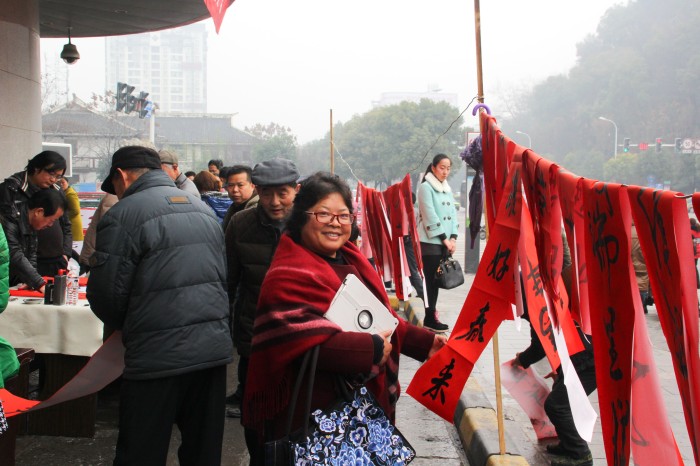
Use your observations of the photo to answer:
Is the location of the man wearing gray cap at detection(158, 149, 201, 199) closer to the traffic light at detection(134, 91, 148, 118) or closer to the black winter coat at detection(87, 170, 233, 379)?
the black winter coat at detection(87, 170, 233, 379)

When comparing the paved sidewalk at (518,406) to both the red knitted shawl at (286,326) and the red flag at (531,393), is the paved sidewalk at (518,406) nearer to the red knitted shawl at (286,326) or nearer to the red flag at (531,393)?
the red flag at (531,393)

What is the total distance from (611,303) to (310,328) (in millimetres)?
981

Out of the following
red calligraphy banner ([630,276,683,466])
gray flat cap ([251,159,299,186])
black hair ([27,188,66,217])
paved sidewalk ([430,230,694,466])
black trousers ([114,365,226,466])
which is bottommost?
paved sidewalk ([430,230,694,466])

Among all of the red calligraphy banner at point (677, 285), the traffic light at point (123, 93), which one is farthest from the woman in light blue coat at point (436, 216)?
the traffic light at point (123, 93)

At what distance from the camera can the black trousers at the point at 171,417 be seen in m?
2.96

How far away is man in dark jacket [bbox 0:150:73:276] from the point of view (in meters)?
5.19

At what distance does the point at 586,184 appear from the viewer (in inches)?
80.6

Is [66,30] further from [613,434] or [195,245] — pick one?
[613,434]

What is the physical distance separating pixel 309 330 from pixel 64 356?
9.17 feet

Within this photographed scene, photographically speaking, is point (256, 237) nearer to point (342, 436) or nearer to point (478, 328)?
point (478, 328)

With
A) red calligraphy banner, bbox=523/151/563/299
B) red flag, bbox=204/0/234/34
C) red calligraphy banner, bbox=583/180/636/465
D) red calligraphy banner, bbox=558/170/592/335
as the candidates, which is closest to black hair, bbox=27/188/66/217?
red flag, bbox=204/0/234/34

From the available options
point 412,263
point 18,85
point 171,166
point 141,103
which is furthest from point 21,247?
point 141,103

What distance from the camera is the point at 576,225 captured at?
2.19m

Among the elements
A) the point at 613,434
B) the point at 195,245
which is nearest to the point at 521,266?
the point at 613,434
